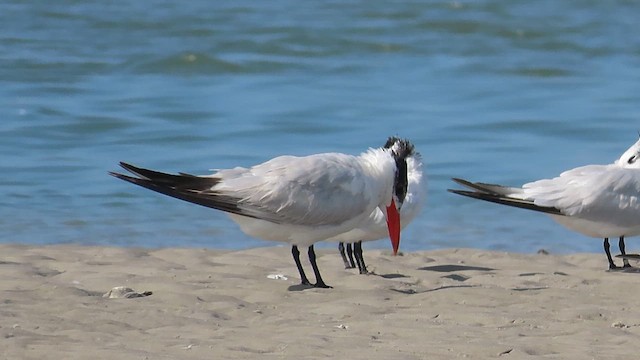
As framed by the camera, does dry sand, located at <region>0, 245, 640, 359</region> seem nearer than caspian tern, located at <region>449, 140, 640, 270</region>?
Yes

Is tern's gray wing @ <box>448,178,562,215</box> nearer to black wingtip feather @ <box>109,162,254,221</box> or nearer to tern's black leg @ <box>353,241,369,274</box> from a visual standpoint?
tern's black leg @ <box>353,241,369,274</box>

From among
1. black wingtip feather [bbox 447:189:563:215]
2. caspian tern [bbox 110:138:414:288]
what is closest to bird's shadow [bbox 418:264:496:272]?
black wingtip feather [bbox 447:189:563:215]

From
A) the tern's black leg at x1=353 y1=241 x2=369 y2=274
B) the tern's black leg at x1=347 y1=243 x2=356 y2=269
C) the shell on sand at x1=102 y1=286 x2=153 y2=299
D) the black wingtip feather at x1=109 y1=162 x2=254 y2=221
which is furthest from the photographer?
the tern's black leg at x1=347 y1=243 x2=356 y2=269

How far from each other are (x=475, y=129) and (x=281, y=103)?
2625 millimetres

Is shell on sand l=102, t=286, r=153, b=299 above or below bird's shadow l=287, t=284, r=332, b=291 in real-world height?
above

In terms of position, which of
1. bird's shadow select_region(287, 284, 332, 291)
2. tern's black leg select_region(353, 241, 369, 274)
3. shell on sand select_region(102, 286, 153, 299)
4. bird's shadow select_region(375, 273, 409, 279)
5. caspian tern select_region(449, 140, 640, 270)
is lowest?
bird's shadow select_region(375, 273, 409, 279)

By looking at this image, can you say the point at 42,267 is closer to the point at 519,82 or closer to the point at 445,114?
the point at 445,114

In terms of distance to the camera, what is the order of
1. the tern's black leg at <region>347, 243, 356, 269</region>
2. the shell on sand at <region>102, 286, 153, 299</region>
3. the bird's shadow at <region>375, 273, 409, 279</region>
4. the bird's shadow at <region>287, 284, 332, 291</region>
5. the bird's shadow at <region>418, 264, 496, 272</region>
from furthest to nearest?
the tern's black leg at <region>347, 243, 356, 269</region> < the bird's shadow at <region>418, 264, 496, 272</region> < the bird's shadow at <region>375, 273, 409, 279</region> < the bird's shadow at <region>287, 284, 332, 291</region> < the shell on sand at <region>102, 286, 153, 299</region>

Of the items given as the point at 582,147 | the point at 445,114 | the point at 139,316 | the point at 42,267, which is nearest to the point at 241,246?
the point at 42,267

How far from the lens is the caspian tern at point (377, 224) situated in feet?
27.2

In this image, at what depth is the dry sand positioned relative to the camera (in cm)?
546

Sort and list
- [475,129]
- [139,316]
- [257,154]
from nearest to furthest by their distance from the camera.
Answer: [139,316] → [257,154] → [475,129]

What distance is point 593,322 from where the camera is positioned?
6266mm

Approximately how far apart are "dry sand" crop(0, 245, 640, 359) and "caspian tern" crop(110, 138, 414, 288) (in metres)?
0.30
